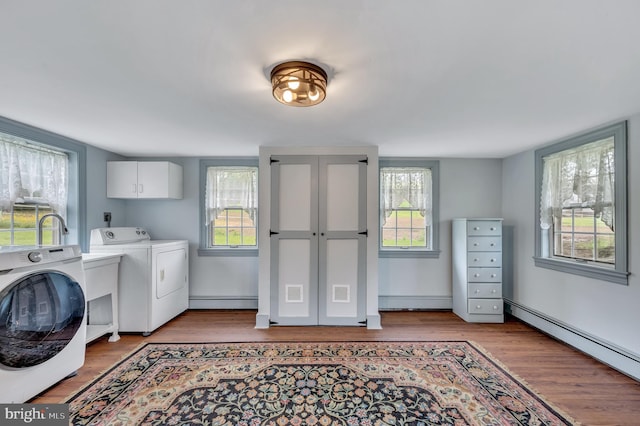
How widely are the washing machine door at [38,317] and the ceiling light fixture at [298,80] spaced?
2.10m

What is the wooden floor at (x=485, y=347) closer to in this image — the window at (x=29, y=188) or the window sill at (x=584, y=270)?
the window sill at (x=584, y=270)

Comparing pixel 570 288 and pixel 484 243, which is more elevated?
pixel 484 243

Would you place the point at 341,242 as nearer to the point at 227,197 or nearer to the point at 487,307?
the point at 227,197

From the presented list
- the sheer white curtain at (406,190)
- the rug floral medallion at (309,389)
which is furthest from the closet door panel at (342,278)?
the sheer white curtain at (406,190)

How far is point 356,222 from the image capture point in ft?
10.9

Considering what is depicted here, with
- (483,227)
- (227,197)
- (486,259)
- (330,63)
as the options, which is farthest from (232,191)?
(486,259)

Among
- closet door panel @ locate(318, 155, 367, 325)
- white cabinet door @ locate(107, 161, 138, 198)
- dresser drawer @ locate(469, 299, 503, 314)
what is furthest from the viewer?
white cabinet door @ locate(107, 161, 138, 198)

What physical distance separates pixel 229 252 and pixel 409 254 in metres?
2.58

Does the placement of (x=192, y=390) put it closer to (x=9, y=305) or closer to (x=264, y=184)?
(x=9, y=305)

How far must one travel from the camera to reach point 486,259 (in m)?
3.50

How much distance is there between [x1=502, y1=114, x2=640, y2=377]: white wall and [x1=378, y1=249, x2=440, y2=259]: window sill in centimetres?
101

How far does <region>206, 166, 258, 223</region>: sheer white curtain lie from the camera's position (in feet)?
13.0

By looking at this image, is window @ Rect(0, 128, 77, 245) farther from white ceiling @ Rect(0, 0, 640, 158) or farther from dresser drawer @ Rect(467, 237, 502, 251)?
dresser drawer @ Rect(467, 237, 502, 251)

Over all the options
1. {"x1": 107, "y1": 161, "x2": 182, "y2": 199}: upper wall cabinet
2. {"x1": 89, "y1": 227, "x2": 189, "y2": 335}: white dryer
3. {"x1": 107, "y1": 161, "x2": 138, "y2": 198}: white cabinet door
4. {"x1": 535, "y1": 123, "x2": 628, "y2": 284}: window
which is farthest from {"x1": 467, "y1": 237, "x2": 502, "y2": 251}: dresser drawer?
{"x1": 107, "y1": 161, "x2": 138, "y2": 198}: white cabinet door
